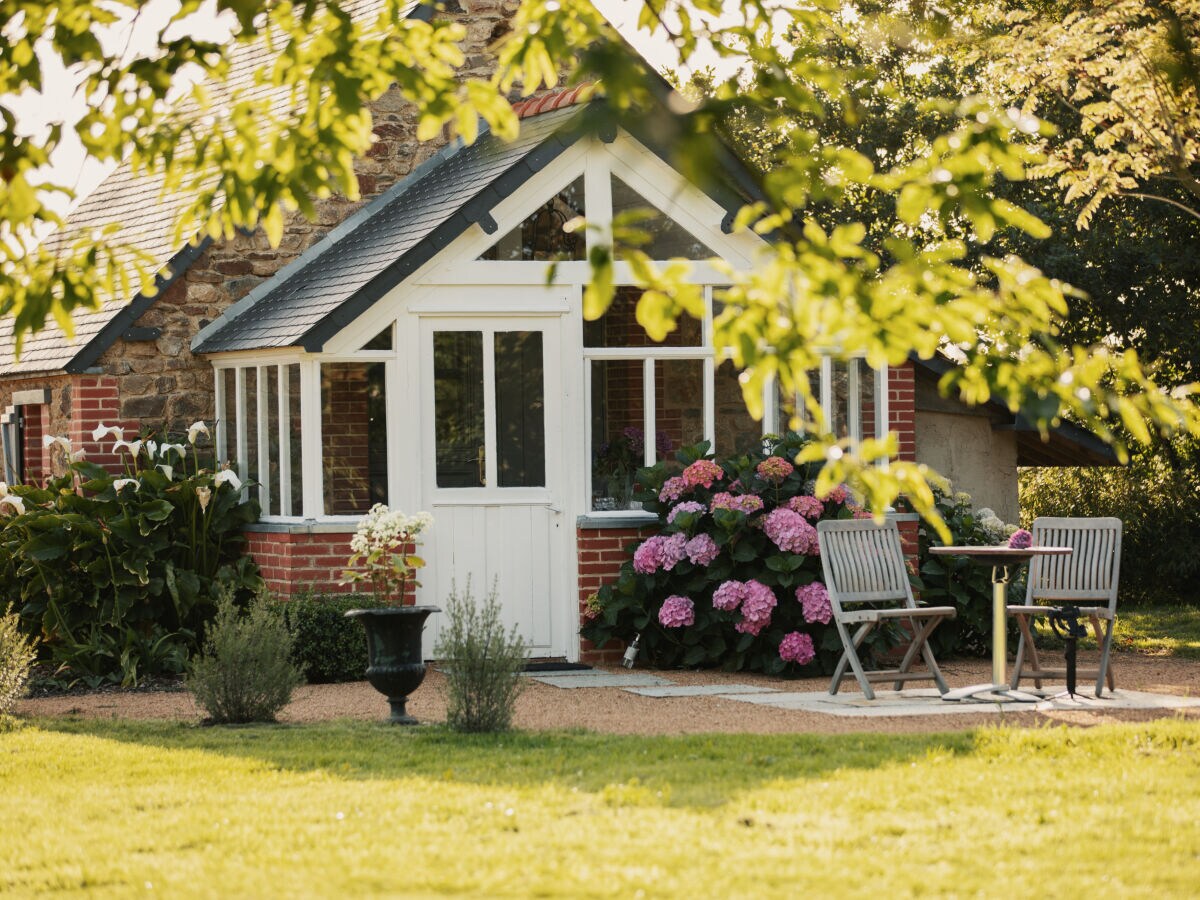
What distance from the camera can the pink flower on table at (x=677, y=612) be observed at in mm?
12320

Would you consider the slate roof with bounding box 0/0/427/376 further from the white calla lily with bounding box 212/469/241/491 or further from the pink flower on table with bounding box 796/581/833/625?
the pink flower on table with bounding box 796/581/833/625

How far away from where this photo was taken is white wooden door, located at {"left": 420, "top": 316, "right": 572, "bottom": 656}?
12.8 meters

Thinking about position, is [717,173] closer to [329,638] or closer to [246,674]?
[246,674]

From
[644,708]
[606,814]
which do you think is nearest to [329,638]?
[644,708]

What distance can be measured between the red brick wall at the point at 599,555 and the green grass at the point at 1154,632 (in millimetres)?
4164

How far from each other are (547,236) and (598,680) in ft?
11.0

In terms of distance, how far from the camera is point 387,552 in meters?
12.3

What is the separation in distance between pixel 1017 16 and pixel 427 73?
1112 cm

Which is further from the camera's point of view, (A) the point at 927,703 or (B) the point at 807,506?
(B) the point at 807,506

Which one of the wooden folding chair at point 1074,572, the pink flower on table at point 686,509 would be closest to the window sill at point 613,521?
the pink flower on table at point 686,509

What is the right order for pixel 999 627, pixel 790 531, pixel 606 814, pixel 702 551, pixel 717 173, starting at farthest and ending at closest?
pixel 702 551
pixel 790 531
pixel 999 627
pixel 606 814
pixel 717 173

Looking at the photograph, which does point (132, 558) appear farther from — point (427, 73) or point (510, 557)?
point (427, 73)

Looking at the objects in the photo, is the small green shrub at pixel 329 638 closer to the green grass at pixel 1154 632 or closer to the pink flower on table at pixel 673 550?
the pink flower on table at pixel 673 550

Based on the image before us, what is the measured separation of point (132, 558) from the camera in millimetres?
12867
